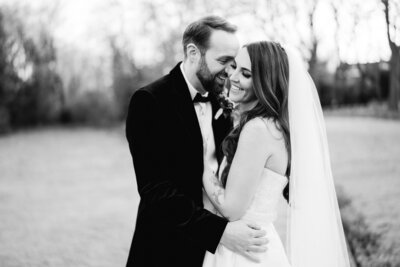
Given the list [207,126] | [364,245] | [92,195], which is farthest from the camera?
[92,195]

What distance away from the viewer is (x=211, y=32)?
7.97 ft

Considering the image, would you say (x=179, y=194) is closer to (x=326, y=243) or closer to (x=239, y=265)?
(x=239, y=265)

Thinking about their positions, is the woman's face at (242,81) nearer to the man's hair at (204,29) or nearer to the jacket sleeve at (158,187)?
the man's hair at (204,29)

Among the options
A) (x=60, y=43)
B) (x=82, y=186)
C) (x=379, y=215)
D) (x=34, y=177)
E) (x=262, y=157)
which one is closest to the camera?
(x=262, y=157)

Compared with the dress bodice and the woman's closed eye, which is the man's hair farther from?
the dress bodice

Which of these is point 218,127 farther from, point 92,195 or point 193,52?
point 92,195

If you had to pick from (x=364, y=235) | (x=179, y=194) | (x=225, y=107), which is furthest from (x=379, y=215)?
(x=179, y=194)

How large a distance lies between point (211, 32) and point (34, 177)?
1007 centimetres

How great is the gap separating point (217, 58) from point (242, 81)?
0.35m

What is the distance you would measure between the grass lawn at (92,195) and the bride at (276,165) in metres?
2.66

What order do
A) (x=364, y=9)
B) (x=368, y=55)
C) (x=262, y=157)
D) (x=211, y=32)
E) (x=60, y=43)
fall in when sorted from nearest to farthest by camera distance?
(x=262, y=157)
(x=211, y=32)
(x=364, y=9)
(x=368, y=55)
(x=60, y=43)

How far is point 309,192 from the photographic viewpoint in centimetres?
244

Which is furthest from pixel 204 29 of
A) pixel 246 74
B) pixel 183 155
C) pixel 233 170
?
pixel 233 170

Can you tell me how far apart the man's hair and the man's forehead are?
25mm
